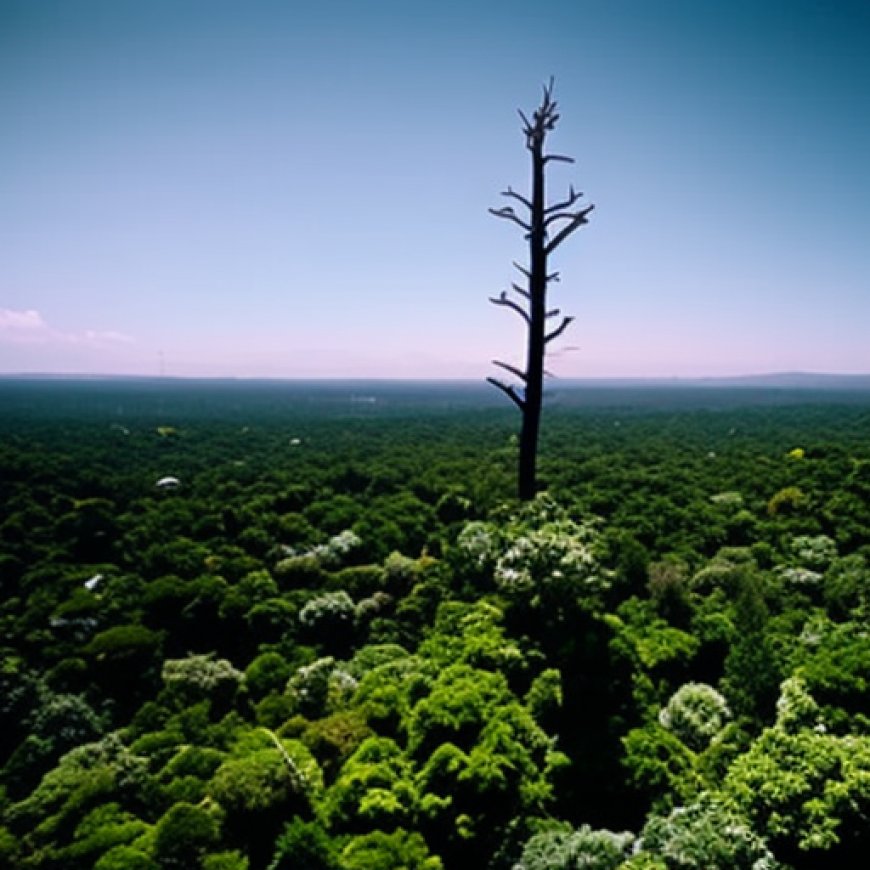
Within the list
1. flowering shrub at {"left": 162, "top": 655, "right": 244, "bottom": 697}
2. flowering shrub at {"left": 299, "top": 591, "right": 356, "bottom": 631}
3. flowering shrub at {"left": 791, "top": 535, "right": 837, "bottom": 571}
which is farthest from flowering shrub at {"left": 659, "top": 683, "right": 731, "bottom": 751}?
flowering shrub at {"left": 791, "top": 535, "right": 837, "bottom": 571}

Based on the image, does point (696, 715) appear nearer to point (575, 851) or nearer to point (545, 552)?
point (545, 552)

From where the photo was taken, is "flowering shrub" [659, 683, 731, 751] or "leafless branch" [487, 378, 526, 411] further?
"flowering shrub" [659, 683, 731, 751]

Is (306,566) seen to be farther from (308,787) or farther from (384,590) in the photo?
(308,787)

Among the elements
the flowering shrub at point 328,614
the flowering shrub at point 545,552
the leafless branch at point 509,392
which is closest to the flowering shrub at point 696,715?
the flowering shrub at point 545,552

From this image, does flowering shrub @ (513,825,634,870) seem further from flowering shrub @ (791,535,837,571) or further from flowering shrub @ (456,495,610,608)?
flowering shrub @ (791,535,837,571)

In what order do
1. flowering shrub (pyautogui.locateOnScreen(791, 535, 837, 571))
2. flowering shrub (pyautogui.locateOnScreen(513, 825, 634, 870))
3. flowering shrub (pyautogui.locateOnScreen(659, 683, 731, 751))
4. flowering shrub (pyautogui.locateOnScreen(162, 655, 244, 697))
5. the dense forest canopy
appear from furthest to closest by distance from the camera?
flowering shrub (pyautogui.locateOnScreen(791, 535, 837, 571)) < flowering shrub (pyautogui.locateOnScreen(162, 655, 244, 697)) < flowering shrub (pyautogui.locateOnScreen(659, 683, 731, 751)) < the dense forest canopy < flowering shrub (pyautogui.locateOnScreen(513, 825, 634, 870))

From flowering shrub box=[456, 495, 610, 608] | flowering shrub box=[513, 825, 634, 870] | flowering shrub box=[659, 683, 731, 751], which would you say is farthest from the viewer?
flowering shrub box=[659, 683, 731, 751]

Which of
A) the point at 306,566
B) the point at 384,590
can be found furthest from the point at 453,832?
the point at 306,566

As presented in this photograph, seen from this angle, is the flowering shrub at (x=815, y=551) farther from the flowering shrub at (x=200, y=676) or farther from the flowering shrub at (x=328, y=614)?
the flowering shrub at (x=200, y=676)

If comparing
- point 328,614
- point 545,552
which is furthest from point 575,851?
point 328,614
